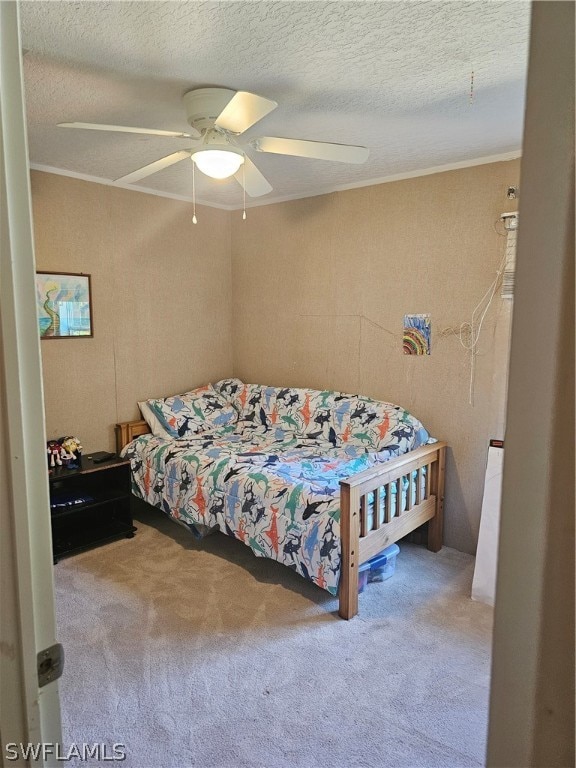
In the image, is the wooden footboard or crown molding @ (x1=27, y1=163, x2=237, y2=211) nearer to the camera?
the wooden footboard

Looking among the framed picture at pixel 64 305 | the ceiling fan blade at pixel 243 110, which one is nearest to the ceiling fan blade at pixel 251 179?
the ceiling fan blade at pixel 243 110

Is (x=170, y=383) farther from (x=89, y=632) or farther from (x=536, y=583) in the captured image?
(x=536, y=583)

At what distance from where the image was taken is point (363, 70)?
1884 millimetres

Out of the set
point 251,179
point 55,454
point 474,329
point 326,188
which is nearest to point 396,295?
point 474,329

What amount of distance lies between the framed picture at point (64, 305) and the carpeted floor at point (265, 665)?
60.0 inches

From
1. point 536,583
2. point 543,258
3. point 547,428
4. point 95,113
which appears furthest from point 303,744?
point 95,113

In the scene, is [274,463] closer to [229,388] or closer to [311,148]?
[229,388]

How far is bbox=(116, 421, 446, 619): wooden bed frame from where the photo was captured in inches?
94.3

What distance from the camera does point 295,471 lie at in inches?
113

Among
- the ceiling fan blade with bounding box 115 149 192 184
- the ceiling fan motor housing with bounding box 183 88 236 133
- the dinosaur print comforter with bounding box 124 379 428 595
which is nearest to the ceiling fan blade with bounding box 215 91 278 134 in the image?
the ceiling fan motor housing with bounding box 183 88 236 133

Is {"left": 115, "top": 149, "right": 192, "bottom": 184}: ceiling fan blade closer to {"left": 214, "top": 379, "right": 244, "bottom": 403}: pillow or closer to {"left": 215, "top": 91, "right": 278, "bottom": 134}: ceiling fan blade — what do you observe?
{"left": 215, "top": 91, "right": 278, "bottom": 134}: ceiling fan blade

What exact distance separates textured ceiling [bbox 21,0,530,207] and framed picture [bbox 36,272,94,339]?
815 millimetres

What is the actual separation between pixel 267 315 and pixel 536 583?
3.79 meters

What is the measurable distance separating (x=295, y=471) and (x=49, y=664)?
220cm
